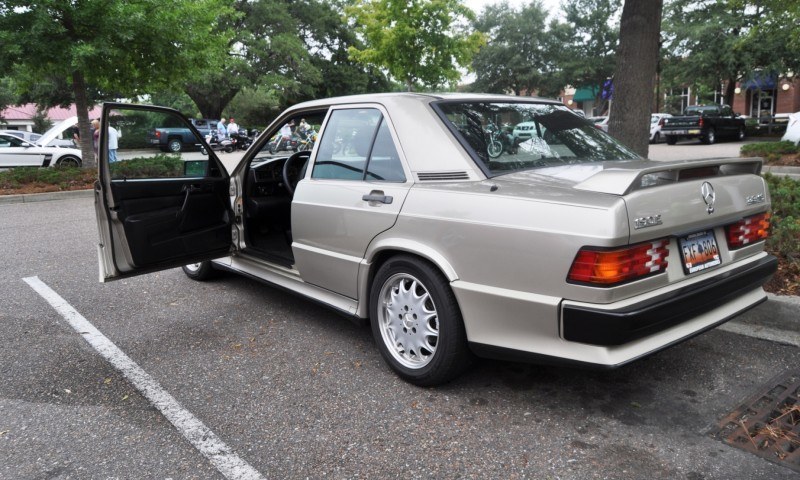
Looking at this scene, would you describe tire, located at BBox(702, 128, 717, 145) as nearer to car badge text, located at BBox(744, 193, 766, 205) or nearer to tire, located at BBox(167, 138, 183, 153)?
tire, located at BBox(167, 138, 183, 153)

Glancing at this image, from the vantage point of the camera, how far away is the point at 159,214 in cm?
424

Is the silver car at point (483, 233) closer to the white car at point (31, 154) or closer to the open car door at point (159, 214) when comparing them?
the open car door at point (159, 214)

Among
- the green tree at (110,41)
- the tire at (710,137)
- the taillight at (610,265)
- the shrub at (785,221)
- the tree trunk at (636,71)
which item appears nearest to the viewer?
the taillight at (610,265)

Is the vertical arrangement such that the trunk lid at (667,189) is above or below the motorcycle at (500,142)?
below

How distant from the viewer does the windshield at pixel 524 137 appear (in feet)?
10.8

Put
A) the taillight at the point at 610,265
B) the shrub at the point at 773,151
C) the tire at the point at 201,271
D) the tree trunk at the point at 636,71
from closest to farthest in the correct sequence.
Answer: the taillight at the point at 610,265 → the tire at the point at 201,271 → the tree trunk at the point at 636,71 → the shrub at the point at 773,151

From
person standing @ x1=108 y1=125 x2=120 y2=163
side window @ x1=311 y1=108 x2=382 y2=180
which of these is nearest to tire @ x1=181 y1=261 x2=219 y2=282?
person standing @ x1=108 y1=125 x2=120 y2=163

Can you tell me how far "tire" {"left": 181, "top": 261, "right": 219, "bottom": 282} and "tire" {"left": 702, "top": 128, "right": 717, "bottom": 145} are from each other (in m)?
24.4

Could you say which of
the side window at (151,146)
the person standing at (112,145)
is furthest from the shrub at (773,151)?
the person standing at (112,145)

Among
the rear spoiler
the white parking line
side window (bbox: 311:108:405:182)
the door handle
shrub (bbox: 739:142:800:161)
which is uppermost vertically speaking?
side window (bbox: 311:108:405:182)

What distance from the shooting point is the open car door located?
396 centimetres

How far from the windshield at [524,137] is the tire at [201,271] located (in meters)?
3.02

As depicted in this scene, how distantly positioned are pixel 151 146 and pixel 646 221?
3173 cm

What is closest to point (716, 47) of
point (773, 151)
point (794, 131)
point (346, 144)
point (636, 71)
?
point (794, 131)
